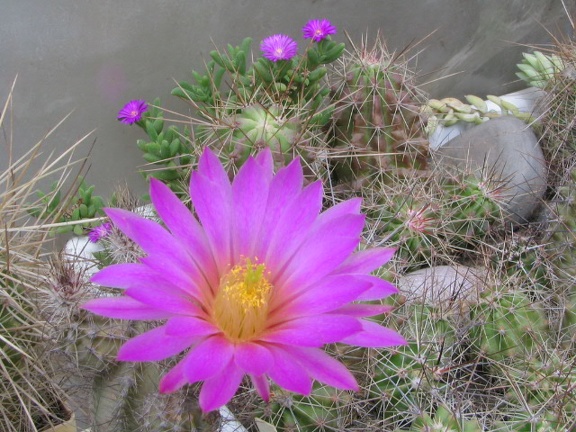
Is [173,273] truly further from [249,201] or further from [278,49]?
[278,49]

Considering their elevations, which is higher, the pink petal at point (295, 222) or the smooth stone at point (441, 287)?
the pink petal at point (295, 222)

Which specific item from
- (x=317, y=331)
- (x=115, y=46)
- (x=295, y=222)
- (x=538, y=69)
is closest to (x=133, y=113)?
(x=115, y=46)

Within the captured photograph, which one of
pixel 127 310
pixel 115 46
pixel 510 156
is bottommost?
pixel 510 156

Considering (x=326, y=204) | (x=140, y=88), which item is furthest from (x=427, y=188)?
(x=140, y=88)

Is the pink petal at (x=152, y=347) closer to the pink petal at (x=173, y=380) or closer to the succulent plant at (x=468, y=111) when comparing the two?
the pink petal at (x=173, y=380)

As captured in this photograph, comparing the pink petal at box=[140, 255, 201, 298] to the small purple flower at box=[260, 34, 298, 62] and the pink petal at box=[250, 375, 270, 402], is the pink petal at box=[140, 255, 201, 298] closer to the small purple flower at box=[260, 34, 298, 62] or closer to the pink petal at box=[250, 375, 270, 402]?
the pink petal at box=[250, 375, 270, 402]

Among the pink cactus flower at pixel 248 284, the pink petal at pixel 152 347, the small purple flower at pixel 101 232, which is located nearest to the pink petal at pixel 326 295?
the pink cactus flower at pixel 248 284

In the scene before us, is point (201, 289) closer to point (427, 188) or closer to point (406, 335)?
point (406, 335)
